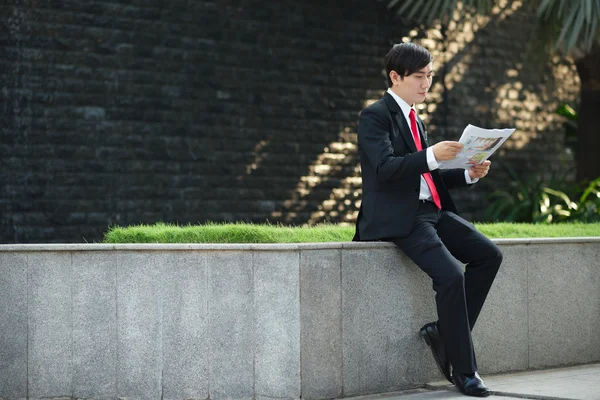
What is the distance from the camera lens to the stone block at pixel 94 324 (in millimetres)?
4773

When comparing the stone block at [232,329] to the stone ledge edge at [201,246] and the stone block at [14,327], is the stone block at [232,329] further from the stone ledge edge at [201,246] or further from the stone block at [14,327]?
the stone block at [14,327]

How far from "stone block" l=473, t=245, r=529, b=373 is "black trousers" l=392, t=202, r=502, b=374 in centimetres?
46

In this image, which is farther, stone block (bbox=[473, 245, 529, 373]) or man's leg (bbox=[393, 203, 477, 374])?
stone block (bbox=[473, 245, 529, 373])

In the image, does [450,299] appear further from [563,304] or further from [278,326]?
[563,304]

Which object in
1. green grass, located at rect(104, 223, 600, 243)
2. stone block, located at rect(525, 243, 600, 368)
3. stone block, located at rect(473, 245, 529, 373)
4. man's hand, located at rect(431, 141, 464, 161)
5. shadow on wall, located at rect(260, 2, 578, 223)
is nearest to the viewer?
man's hand, located at rect(431, 141, 464, 161)

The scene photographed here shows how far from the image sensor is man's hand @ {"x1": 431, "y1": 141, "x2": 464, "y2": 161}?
14.6 feet

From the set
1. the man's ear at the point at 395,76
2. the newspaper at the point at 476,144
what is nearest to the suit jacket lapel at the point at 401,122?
the man's ear at the point at 395,76

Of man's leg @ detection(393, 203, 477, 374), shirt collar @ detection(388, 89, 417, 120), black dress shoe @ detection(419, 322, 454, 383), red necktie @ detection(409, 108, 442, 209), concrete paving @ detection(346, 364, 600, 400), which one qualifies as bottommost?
concrete paving @ detection(346, 364, 600, 400)

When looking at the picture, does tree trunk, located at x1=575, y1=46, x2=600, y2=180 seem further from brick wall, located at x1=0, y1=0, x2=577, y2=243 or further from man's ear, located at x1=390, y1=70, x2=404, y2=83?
man's ear, located at x1=390, y1=70, x2=404, y2=83

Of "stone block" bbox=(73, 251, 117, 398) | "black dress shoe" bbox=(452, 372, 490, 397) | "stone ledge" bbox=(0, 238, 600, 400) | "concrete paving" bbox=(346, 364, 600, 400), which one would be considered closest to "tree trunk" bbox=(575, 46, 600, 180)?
"concrete paving" bbox=(346, 364, 600, 400)

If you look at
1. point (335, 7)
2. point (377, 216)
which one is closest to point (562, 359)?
point (377, 216)

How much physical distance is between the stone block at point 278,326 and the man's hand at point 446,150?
0.80 meters

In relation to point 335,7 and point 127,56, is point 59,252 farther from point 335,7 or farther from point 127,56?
point 335,7

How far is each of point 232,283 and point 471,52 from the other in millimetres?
9282
